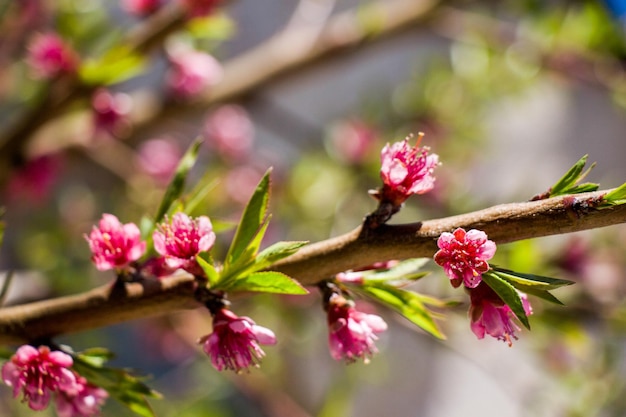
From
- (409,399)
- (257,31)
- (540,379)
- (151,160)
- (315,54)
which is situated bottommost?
(409,399)

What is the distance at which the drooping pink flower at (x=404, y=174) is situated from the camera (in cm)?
46

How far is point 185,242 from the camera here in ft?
1.50

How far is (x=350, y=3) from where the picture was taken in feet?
7.04

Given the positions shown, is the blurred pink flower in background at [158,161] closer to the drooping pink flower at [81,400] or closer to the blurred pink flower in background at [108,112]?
the blurred pink flower in background at [108,112]

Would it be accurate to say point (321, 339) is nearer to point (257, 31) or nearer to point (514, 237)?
point (257, 31)

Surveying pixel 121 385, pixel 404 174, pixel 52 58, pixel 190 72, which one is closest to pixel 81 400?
pixel 121 385

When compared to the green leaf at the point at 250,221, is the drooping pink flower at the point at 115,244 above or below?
below

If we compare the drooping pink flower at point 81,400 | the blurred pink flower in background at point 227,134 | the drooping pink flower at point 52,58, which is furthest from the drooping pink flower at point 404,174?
the blurred pink flower in background at point 227,134

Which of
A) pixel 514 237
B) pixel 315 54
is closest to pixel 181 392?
pixel 315 54

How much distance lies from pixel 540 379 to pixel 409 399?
0.41 meters

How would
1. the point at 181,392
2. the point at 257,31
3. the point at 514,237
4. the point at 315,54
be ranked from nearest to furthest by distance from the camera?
the point at 514,237, the point at 315,54, the point at 181,392, the point at 257,31

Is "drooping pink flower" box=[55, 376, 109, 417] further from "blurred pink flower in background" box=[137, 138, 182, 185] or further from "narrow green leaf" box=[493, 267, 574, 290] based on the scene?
"blurred pink flower in background" box=[137, 138, 182, 185]

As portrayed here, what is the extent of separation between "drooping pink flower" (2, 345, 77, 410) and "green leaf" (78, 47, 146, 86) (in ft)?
1.33

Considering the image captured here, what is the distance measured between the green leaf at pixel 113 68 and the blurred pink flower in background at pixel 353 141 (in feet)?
1.93
